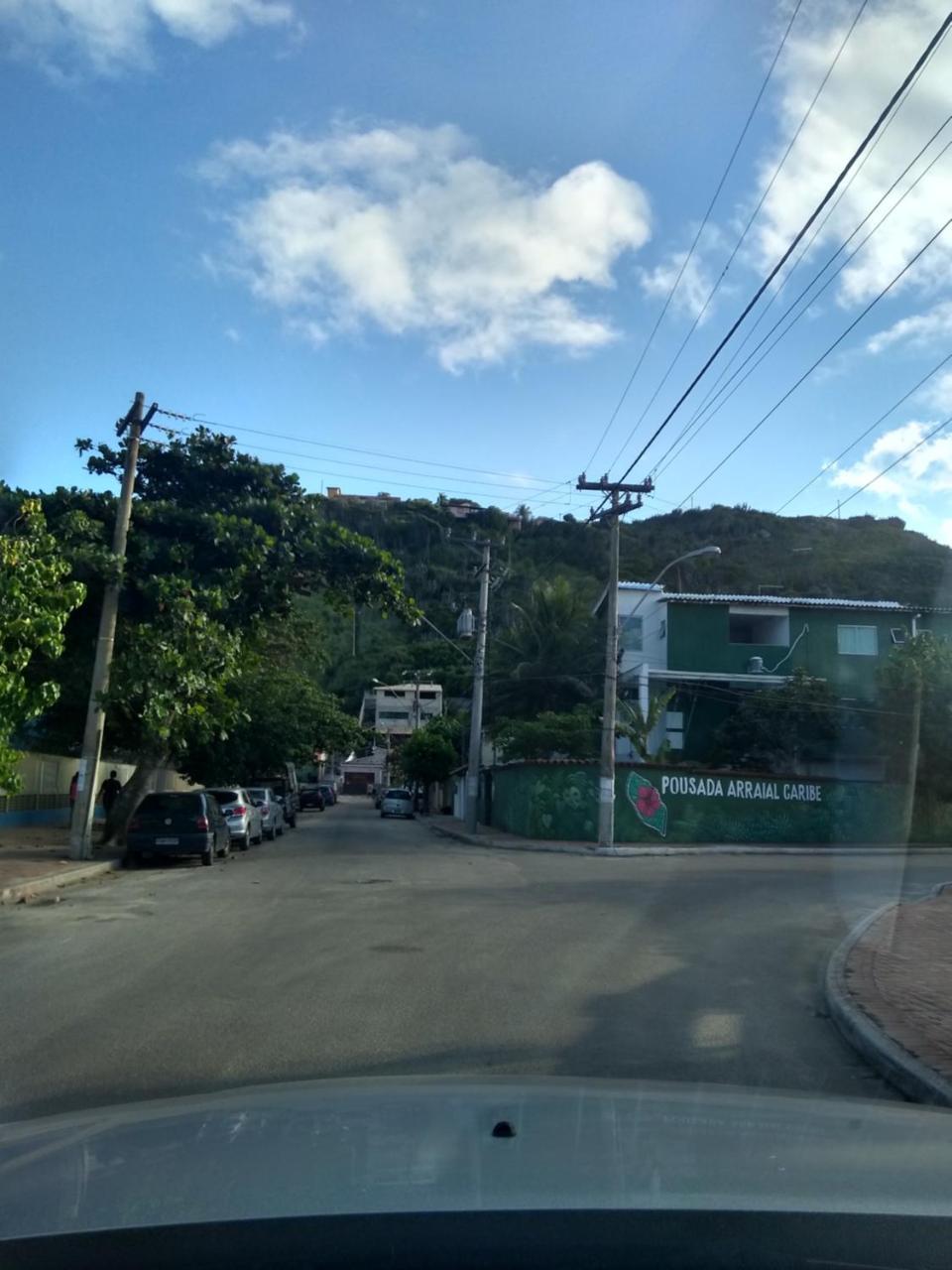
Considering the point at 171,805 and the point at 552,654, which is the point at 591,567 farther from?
the point at 171,805

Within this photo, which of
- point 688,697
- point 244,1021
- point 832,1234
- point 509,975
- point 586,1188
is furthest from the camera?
point 688,697

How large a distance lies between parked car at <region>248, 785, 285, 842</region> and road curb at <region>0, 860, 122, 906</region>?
11.2m

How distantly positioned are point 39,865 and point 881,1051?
16872mm

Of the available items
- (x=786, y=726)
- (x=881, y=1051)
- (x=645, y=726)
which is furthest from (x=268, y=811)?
(x=881, y=1051)

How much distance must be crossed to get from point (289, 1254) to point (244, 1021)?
5.84 meters

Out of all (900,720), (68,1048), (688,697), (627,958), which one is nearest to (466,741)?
(688,697)

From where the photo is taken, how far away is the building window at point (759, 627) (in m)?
44.7

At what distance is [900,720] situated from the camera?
3472cm

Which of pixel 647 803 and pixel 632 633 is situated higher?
pixel 632 633

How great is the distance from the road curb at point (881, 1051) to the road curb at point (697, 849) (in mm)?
18581

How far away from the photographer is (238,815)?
29.0m

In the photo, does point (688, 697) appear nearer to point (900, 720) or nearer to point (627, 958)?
point (900, 720)

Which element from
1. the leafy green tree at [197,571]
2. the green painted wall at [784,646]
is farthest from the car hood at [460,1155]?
the green painted wall at [784,646]

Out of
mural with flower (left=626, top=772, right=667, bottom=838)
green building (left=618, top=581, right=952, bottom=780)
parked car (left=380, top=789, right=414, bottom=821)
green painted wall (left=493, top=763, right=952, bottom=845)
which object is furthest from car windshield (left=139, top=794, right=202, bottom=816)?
parked car (left=380, top=789, right=414, bottom=821)
